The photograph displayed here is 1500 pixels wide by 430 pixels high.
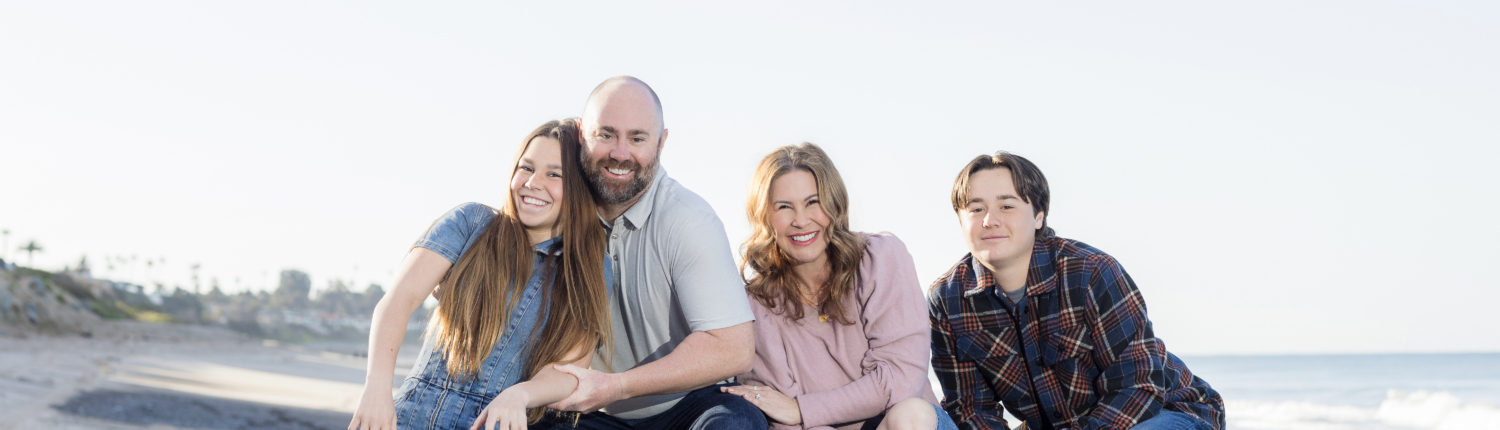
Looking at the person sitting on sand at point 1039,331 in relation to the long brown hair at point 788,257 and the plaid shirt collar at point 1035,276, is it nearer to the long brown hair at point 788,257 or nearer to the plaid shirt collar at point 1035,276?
the plaid shirt collar at point 1035,276

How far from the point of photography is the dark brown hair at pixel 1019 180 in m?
3.81

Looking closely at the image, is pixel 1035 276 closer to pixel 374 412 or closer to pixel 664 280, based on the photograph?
pixel 664 280

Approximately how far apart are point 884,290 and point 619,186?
108 cm

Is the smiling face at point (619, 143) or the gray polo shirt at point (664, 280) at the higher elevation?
the smiling face at point (619, 143)

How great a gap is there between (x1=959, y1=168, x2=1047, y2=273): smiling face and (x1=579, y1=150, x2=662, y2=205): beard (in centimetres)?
139

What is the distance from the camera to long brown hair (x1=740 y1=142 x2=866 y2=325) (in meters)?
3.63

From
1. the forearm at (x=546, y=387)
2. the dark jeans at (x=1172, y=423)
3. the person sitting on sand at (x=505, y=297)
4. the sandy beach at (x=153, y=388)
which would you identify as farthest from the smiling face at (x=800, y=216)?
the sandy beach at (x=153, y=388)

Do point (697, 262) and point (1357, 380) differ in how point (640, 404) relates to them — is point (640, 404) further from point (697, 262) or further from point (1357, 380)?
point (1357, 380)

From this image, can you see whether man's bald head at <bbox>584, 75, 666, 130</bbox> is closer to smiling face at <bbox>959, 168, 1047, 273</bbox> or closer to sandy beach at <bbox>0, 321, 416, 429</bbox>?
smiling face at <bbox>959, 168, 1047, 273</bbox>

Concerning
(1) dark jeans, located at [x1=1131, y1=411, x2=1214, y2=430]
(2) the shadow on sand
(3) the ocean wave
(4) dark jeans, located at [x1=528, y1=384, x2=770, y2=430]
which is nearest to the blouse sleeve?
(4) dark jeans, located at [x1=528, y1=384, x2=770, y2=430]

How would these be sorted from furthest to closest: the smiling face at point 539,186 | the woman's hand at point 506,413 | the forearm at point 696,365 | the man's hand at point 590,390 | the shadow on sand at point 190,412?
the shadow on sand at point 190,412, the smiling face at point 539,186, the forearm at point 696,365, the man's hand at point 590,390, the woman's hand at point 506,413

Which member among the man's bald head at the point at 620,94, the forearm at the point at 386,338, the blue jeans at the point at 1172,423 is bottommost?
the blue jeans at the point at 1172,423

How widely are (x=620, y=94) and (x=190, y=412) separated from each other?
1401 cm

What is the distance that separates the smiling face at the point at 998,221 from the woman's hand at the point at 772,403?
3.43ft
